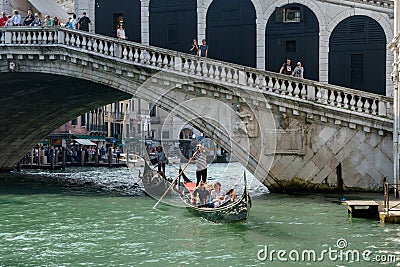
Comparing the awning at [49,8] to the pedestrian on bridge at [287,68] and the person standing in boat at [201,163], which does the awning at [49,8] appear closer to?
the pedestrian on bridge at [287,68]

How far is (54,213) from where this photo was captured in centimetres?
1748

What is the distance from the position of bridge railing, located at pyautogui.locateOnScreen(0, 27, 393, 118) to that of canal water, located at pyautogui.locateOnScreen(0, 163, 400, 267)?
285cm

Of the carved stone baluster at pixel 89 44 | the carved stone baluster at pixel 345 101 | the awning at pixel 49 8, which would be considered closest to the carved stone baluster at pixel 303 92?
the carved stone baluster at pixel 345 101

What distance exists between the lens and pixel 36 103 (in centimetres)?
2973

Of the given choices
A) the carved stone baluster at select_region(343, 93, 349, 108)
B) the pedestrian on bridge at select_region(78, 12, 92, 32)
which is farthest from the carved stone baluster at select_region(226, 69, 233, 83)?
the pedestrian on bridge at select_region(78, 12, 92, 32)

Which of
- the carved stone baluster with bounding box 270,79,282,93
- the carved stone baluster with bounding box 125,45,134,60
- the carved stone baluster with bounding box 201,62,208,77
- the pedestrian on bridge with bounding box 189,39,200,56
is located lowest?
the carved stone baluster with bounding box 270,79,282,93

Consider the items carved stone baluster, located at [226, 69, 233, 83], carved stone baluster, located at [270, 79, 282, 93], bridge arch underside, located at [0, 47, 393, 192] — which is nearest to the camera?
bridge arch underside, located at [0, 47, 393, 192]

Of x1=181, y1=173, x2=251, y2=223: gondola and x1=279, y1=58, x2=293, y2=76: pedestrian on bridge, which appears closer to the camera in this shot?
x1=181, y1=173, x2=251, y2=223: gondola

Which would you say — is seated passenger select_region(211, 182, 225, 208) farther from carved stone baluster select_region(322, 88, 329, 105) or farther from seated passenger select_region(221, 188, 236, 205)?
carved stone baluster select_region(322, 88, 329, 105)

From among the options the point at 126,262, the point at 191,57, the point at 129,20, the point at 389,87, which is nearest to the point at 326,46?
the point at 389,87

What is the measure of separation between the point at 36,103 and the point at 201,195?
51.5 ft

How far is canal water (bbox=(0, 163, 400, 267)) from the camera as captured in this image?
458 inches

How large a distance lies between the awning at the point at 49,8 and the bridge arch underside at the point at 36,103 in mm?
3152

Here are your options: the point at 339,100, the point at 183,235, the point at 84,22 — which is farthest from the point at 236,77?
the point at 183,235
